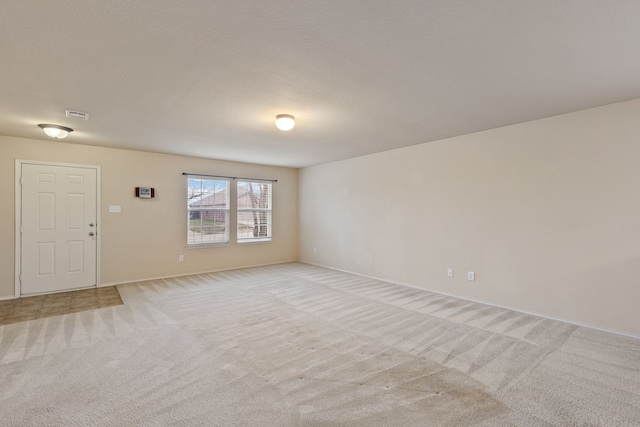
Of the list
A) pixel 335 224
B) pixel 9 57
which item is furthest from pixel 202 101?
pixel 335 224

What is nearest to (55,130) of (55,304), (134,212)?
(134,212)

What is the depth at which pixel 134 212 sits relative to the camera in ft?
17.6

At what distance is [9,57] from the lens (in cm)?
216

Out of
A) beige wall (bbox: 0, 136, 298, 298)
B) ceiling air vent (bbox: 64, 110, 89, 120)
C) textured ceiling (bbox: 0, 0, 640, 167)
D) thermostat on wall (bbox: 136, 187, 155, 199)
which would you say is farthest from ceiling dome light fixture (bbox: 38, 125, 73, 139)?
thermostat on wall (bbox: 136, 187, 155, 199)

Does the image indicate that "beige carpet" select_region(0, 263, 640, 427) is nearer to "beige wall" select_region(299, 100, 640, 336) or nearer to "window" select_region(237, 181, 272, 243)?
"beige wall" select_region(299, 100, 640, 336)

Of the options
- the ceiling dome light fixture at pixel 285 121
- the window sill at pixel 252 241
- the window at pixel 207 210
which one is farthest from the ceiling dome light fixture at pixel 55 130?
the window sill at pixel 252 241

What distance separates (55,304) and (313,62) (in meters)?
4.70

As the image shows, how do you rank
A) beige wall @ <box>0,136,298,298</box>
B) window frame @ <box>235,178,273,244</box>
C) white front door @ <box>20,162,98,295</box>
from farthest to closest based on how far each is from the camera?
window frame @ <box>235,178,273,244</box> < white front door @ <box>20,162,98,295</box> < beige wall @ <box>0,136,298,298</box>

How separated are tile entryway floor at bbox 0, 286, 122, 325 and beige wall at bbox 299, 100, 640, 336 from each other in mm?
4316

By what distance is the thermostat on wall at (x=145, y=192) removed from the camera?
5371 mm

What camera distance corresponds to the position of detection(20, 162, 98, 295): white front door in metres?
4.54

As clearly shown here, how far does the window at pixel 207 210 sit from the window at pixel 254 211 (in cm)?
34

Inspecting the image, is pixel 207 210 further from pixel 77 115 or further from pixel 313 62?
pixel 313 62

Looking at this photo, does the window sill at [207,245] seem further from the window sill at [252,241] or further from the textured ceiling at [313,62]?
the textured ceiling at [313,62]
